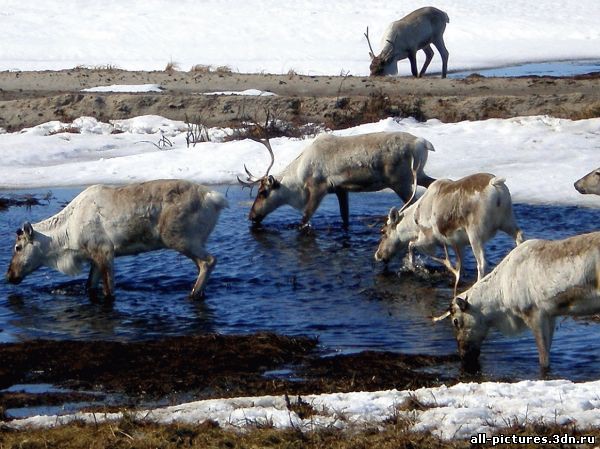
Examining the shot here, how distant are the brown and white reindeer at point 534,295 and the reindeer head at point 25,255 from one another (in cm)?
524

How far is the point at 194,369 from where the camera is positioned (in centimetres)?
989

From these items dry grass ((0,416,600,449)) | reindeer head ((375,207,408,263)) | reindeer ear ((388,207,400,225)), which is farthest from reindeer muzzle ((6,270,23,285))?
dry grass ((0,416,600,449))

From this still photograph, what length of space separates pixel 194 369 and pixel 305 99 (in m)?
14.9

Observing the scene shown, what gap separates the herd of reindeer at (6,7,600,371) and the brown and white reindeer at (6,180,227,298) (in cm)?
1

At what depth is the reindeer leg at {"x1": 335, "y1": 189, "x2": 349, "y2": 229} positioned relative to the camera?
635 inches

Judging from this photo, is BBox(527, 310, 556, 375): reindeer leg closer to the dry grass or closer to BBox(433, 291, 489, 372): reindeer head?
BBox(433, 291, 489, 372): reindeer head

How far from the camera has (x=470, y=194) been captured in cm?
1226

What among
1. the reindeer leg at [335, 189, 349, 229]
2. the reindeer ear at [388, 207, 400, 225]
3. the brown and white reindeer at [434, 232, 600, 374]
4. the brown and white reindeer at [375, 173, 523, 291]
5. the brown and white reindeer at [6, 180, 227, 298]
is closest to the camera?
the brown and white reindeer at [434, 232, 600, 374]

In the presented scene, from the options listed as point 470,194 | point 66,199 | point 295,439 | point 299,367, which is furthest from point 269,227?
point 295,439

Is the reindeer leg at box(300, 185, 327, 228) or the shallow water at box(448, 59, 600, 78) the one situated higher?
the shallow water at box(448, 59, 600, 78)

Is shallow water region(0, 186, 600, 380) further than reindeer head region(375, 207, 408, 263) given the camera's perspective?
No

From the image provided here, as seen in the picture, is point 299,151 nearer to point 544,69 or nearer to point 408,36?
point 408,36

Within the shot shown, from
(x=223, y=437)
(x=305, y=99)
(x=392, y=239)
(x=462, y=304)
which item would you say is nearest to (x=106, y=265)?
(x=392, y=239)

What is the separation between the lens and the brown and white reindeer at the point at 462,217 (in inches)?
480
